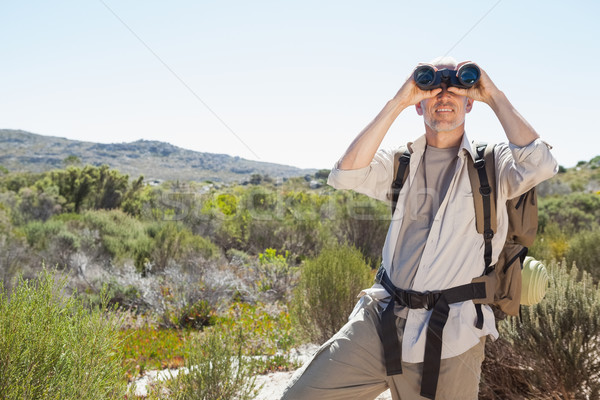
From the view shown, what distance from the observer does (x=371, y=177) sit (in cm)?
230

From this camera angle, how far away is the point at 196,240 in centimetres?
988

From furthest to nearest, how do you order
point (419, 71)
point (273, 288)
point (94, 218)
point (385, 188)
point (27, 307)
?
1. point (94, 218)
2. point (273, 288)
3. point (385, 188)
4. point (419, 71)
5. point (27, 307)

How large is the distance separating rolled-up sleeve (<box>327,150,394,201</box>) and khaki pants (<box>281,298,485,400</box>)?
0.63 metres

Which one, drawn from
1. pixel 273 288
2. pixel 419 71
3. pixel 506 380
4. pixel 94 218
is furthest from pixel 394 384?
pixel 94 218

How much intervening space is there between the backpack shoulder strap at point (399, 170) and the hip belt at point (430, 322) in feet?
1.49

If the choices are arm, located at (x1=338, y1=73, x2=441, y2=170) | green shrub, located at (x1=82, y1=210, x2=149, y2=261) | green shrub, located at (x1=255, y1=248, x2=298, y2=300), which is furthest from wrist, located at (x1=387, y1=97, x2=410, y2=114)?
green shrub, located at (x1=82, y1=210, x2=149, y2=261)

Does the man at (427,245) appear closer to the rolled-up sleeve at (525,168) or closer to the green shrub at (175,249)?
the rolled-up sleeve at (525,168)

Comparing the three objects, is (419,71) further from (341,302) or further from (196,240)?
(196,240)

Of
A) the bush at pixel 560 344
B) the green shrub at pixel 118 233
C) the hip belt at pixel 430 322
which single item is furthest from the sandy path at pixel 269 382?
the green shrub at pixel 118 233

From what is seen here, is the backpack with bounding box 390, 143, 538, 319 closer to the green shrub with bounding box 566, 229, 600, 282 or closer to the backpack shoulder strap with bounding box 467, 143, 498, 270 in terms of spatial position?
the backpack shoulder strap with bounding box 467, 143, 498, 270

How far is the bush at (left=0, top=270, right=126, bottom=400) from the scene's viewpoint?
1.91m

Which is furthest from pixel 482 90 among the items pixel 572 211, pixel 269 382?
pixel 572 211

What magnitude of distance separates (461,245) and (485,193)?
0.80 feet

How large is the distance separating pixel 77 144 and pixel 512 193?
94.5 meters
